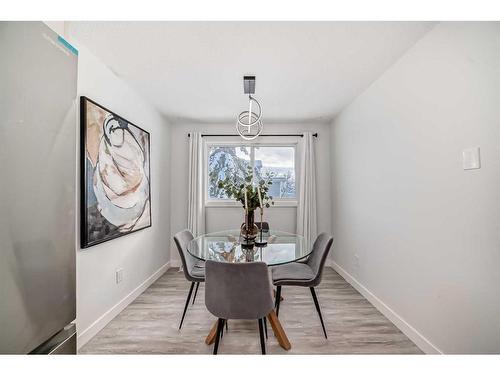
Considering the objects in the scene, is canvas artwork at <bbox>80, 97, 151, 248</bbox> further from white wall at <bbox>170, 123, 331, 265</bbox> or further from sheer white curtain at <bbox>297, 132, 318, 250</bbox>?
sheer white curtain at <bbox>297, 132, 318, 250</bbox>

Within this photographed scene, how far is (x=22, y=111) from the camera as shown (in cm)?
54

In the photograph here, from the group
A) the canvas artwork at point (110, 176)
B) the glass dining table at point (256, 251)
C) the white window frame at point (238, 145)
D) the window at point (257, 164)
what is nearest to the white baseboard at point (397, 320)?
the glass dining table at point (256, 251)

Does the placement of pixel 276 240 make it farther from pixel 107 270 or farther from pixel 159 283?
pixel 159 283

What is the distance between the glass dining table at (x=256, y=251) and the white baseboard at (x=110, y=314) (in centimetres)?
94

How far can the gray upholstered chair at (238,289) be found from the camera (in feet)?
4.73

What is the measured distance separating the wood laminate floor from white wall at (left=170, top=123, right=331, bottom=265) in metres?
1.32

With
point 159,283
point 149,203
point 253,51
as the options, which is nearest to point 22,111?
point 253,51

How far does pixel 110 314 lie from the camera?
2174 millimetres

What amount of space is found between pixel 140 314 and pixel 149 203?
1.25m

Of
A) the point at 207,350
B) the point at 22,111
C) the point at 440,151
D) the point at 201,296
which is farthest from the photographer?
the point at 201,296

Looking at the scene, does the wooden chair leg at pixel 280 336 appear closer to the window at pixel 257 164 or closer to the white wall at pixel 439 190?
the white wall at pixel 439 190

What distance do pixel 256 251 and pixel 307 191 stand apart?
2041mm

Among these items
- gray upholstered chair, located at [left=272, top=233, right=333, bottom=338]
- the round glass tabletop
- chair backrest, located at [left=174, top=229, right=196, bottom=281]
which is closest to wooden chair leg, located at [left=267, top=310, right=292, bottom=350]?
gray upholstered chair, located at [left=272, top=233, right=333, bottom=338]
